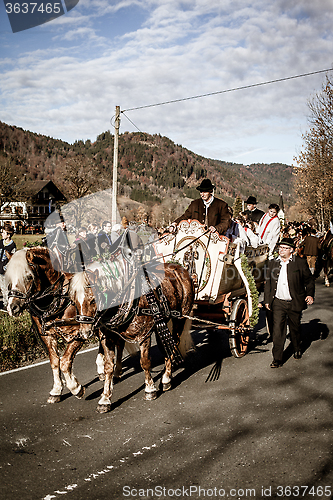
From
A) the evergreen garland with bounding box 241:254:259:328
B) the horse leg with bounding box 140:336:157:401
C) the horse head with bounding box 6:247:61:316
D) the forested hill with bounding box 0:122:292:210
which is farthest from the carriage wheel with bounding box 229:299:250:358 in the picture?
the forested hill with bounding box 0:122:292:210

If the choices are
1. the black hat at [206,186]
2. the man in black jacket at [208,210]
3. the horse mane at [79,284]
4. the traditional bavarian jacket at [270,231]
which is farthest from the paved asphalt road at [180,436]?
the traditional bavarian jacket at [270,231]

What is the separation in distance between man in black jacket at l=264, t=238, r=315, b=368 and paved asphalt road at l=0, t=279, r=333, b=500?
0.51m

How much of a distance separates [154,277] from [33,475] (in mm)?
2691

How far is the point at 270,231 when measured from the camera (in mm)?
8727

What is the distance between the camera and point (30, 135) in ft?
438

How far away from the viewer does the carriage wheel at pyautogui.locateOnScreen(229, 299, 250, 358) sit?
6.28 meters

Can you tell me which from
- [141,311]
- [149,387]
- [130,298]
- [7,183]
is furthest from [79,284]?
[7,183]

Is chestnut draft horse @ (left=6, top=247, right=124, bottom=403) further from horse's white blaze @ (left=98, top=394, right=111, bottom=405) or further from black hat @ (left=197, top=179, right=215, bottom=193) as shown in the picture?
black hat @ (left=197, top=179, right=215, bottom=193)

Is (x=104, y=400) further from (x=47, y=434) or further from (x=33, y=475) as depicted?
(x=33, y=475)

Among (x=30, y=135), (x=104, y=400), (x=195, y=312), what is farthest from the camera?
(x=30, y=135)

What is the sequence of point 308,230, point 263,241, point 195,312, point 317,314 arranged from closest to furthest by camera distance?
1. point 195,312
2. point 263,241
3. point 317,314
4. point 308,230

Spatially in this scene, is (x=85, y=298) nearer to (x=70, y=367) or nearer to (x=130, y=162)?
(x=70, y=367)

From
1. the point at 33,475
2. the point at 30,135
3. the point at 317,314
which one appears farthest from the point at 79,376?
the point at 30,135

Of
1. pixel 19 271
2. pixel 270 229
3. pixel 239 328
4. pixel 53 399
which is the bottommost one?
pixel 53 399
